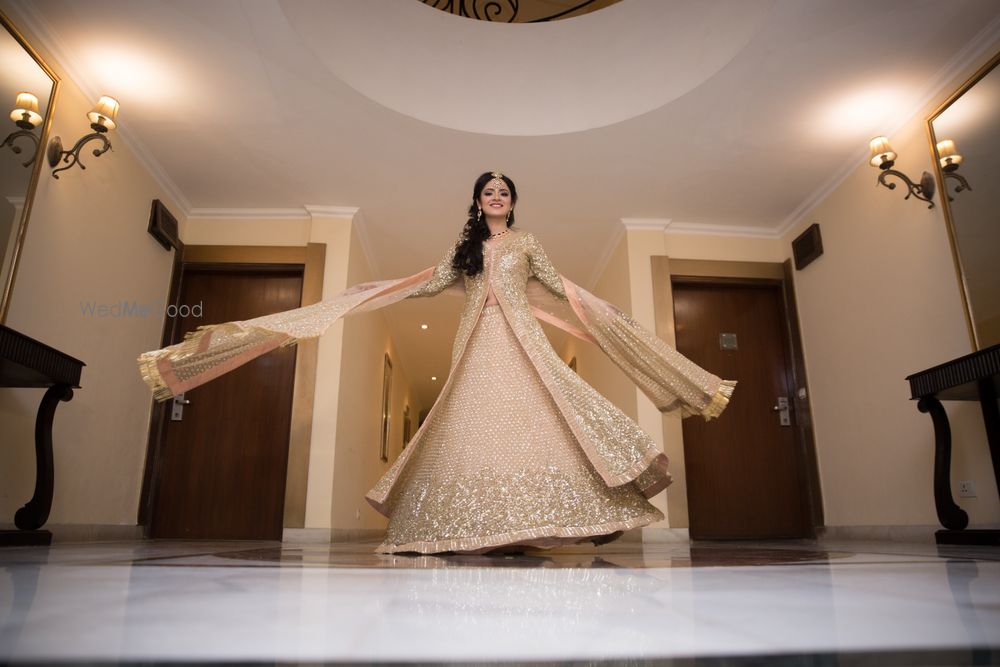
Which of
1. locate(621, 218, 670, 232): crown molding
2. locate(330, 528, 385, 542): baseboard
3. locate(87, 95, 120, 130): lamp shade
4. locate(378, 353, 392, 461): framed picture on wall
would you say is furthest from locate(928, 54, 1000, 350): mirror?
locate(378, 353, 392, 461): framed picture on wall

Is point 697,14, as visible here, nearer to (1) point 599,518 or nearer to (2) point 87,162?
(1) point 599,518

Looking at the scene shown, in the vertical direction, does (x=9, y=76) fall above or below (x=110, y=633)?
above

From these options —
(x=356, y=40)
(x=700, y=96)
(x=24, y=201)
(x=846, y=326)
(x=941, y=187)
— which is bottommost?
(x=846, y=326)

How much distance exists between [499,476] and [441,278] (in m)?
1.05

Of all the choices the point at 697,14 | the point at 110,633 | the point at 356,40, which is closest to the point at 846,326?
the point at 697,14

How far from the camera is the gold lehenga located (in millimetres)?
2223

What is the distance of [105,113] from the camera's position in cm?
354

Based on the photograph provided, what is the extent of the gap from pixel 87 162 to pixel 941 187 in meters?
5.16

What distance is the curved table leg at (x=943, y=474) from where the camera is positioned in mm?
3100

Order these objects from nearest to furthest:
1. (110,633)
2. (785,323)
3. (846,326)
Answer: (110,633) → (846,326) → (785,323)

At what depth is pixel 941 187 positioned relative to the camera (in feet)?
11.9

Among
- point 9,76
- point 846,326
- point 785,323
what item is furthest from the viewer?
point 785,323

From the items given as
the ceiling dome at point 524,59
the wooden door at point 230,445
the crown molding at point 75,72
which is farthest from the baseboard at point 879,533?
the crown molding at point 75,72

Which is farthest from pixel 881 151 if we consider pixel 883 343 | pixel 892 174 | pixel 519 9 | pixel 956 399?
pixel 519 9
